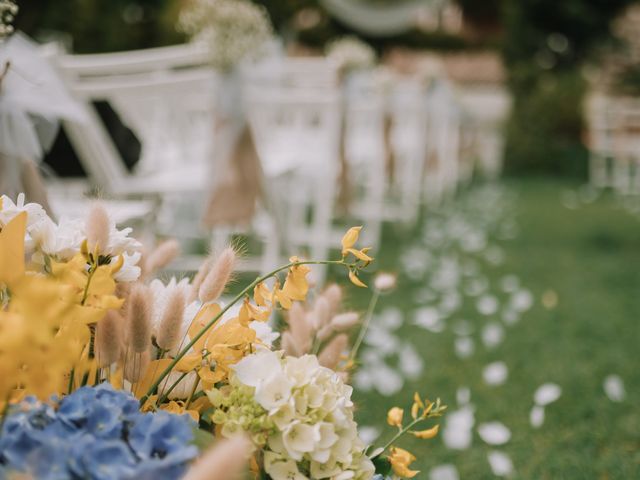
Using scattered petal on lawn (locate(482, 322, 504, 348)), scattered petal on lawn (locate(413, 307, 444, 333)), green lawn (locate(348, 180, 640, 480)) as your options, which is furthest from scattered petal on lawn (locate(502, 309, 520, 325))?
scattered petal on lawn (locate(413, 307, 444, 333))

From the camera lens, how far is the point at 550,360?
270 cm

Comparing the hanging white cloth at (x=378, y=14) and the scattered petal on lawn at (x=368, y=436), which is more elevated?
the scattered petal on lawn at (x=368, y=436)

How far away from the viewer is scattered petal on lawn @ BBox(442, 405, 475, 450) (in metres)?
1.87

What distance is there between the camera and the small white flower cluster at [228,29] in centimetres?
241

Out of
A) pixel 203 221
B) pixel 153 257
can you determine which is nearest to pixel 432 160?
pixel 203 221

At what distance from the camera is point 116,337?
0.70 m

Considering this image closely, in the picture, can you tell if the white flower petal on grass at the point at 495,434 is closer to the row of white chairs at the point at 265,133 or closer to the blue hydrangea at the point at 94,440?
the row of white chairs at the point at 265,133

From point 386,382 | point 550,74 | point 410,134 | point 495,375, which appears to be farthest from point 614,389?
point 550,74

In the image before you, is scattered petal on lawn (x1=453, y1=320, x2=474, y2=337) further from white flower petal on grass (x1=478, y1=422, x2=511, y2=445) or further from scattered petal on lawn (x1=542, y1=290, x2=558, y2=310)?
white flower petal on grass (x1=478, y1=422, x2=511, y2=445)

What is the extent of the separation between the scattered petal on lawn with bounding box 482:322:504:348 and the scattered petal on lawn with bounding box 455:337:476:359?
2.8 inches

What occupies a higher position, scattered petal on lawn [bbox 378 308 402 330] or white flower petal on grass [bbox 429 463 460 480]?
white flower petal on grass [bbox 429 463 460 480]

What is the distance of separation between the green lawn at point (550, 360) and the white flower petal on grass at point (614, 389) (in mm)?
18

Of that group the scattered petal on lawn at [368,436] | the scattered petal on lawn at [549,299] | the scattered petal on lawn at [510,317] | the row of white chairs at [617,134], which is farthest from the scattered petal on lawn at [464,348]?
the row of white chairs at [617,134]

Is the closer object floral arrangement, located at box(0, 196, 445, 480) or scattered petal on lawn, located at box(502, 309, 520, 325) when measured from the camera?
floral arrangement, located at box(0, 196, 445, 480)
